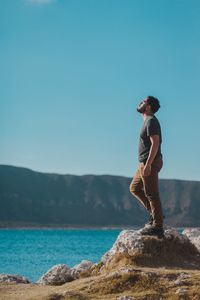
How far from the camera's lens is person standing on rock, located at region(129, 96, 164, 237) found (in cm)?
1365

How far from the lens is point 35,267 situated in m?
53.2

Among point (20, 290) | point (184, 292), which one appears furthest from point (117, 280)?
point (20, 290)

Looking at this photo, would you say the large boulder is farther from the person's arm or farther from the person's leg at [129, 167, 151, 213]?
the person's arm

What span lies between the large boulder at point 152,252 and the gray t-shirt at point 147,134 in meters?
1.79

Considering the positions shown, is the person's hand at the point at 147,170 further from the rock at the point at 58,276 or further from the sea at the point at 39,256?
the sea at the point at 39,256

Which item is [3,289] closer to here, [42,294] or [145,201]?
[42,294]

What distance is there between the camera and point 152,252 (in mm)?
13898

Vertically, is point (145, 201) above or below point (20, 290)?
above

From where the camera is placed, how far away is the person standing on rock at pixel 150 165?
13.6 meters

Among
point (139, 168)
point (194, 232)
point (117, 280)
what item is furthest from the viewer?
point (194, 232)

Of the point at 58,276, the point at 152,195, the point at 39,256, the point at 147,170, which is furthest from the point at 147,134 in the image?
the point at 39,256

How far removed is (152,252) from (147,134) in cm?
254

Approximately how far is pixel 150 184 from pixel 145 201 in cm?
84

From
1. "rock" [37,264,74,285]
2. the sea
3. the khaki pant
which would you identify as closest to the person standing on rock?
the khaki pant
